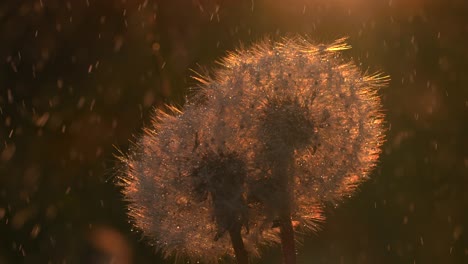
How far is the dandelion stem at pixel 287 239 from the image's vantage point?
446 cm

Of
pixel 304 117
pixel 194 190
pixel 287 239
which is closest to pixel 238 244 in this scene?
pixel 287 239

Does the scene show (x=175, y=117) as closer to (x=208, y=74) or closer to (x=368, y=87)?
(x=208, y=74)

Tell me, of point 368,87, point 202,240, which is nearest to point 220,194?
point 202,240

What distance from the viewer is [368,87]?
5.09 meters

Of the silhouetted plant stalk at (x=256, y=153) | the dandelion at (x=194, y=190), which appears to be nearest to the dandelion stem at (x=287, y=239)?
the silhouetted plant stalk at (x=256, y=153)

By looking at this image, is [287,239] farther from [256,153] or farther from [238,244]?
[256,153]

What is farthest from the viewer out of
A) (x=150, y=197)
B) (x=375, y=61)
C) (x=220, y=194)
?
(x=375, y=61)

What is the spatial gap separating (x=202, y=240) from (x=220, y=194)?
498 millimetres

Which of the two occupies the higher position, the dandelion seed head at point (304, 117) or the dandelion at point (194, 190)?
the dandelion seed head at point (304, 117)

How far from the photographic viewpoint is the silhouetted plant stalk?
4516 millimetres

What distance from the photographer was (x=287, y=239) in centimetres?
455

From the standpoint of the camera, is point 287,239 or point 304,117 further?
point 304,117

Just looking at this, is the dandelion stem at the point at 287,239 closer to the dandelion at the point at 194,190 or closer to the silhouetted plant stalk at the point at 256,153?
the silhouetted plant stalk at the point at 256,153

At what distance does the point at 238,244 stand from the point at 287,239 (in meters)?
0.27
